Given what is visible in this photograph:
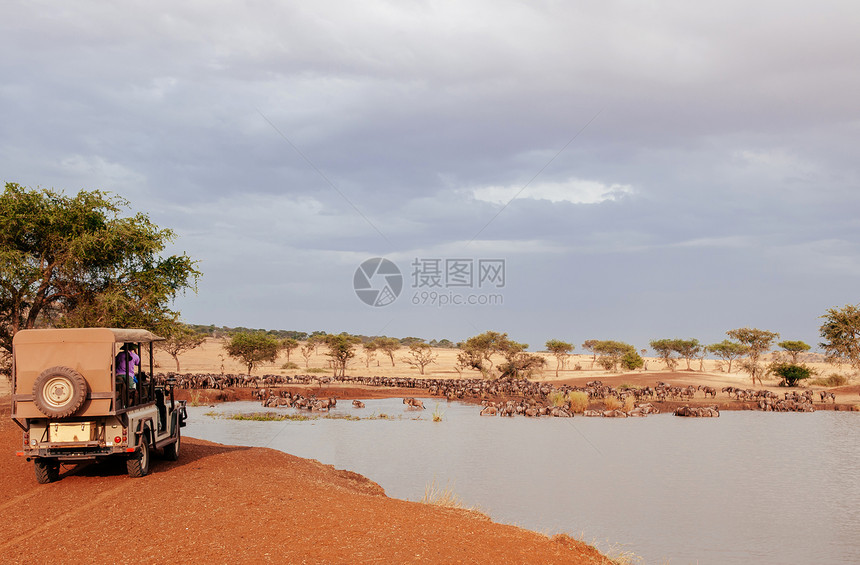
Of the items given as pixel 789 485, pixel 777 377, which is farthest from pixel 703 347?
pixel 789 485

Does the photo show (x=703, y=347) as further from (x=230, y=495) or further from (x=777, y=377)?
(x=230, y=495)

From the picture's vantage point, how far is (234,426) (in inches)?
1254

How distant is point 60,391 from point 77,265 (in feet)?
44.4

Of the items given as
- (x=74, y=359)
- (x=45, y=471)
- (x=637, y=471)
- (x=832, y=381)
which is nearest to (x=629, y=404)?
(x=637, y=471)

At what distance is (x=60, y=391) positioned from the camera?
36.5ft

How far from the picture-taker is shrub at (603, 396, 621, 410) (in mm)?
42494

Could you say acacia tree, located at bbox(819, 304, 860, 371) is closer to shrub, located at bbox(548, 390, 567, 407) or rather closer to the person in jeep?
shrub, located at bbox(548, 390, 567, 407)

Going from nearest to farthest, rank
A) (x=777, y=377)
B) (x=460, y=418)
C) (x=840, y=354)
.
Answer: (x=460, y=418) < (x=840, y=354) < (x=777, y=377)

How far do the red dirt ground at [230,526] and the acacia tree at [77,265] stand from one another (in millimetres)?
10490

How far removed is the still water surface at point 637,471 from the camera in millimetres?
14406

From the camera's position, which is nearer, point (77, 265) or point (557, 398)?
point (77, 265)

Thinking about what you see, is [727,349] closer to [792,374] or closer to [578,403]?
[792,374]

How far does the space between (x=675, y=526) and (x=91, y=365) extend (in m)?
13.2

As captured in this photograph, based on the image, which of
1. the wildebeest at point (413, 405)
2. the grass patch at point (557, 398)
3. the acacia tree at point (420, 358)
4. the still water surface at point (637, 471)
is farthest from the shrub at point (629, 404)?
the acacia tree at point (420, 358)
